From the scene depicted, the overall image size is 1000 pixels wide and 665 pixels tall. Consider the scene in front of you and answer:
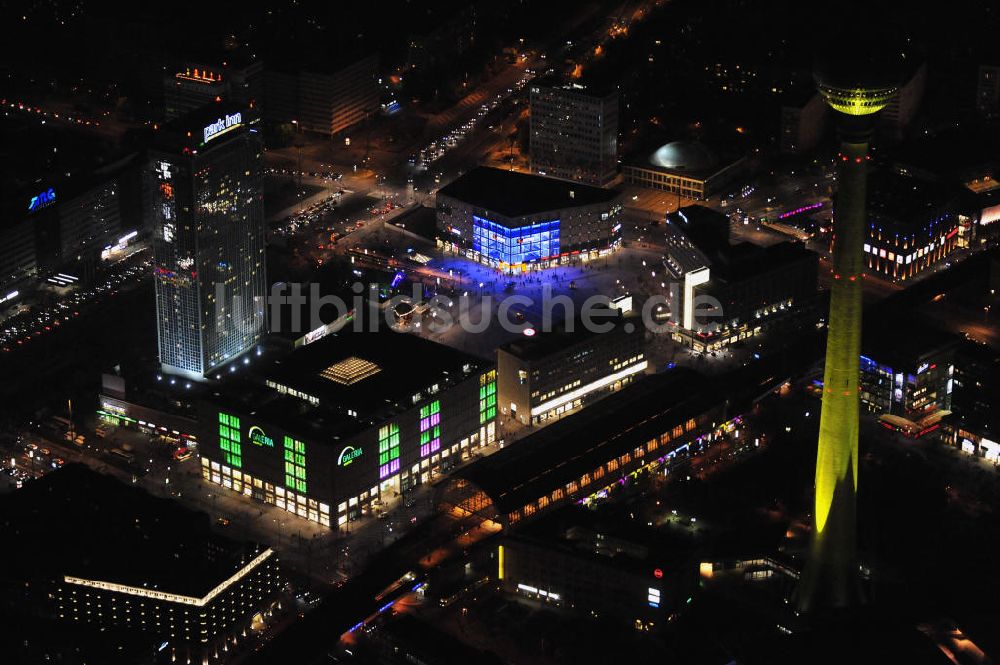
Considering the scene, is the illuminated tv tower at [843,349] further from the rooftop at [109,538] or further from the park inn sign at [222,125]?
the park inn sign at [222,125]

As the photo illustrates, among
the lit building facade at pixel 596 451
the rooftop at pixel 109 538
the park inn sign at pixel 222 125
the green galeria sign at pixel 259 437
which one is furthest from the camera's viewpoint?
the park inn sign at pixel 222 125

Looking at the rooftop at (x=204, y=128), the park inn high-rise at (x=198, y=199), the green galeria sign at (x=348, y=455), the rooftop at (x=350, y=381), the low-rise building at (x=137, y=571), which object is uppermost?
the rooftop at (x=204, y=128)

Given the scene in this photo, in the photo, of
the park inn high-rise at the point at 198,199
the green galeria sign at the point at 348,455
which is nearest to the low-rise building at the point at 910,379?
the green galeria sign at the point at 348,455

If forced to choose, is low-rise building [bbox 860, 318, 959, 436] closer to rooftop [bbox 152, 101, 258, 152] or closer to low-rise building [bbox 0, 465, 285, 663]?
low-rise building [bbox 0, 465, 285, 663]

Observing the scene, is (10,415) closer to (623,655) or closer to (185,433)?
(185,433)

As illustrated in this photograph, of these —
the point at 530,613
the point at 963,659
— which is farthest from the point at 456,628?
the point at 963,659

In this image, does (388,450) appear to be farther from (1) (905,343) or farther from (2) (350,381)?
(1) (905,343)

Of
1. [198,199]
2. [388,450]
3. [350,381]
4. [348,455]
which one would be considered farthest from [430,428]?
[198,199]

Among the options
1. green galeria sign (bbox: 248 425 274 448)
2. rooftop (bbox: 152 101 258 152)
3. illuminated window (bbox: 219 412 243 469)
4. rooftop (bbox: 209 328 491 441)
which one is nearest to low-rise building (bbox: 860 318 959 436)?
rooftop (bbox: 209 328 491 441)
